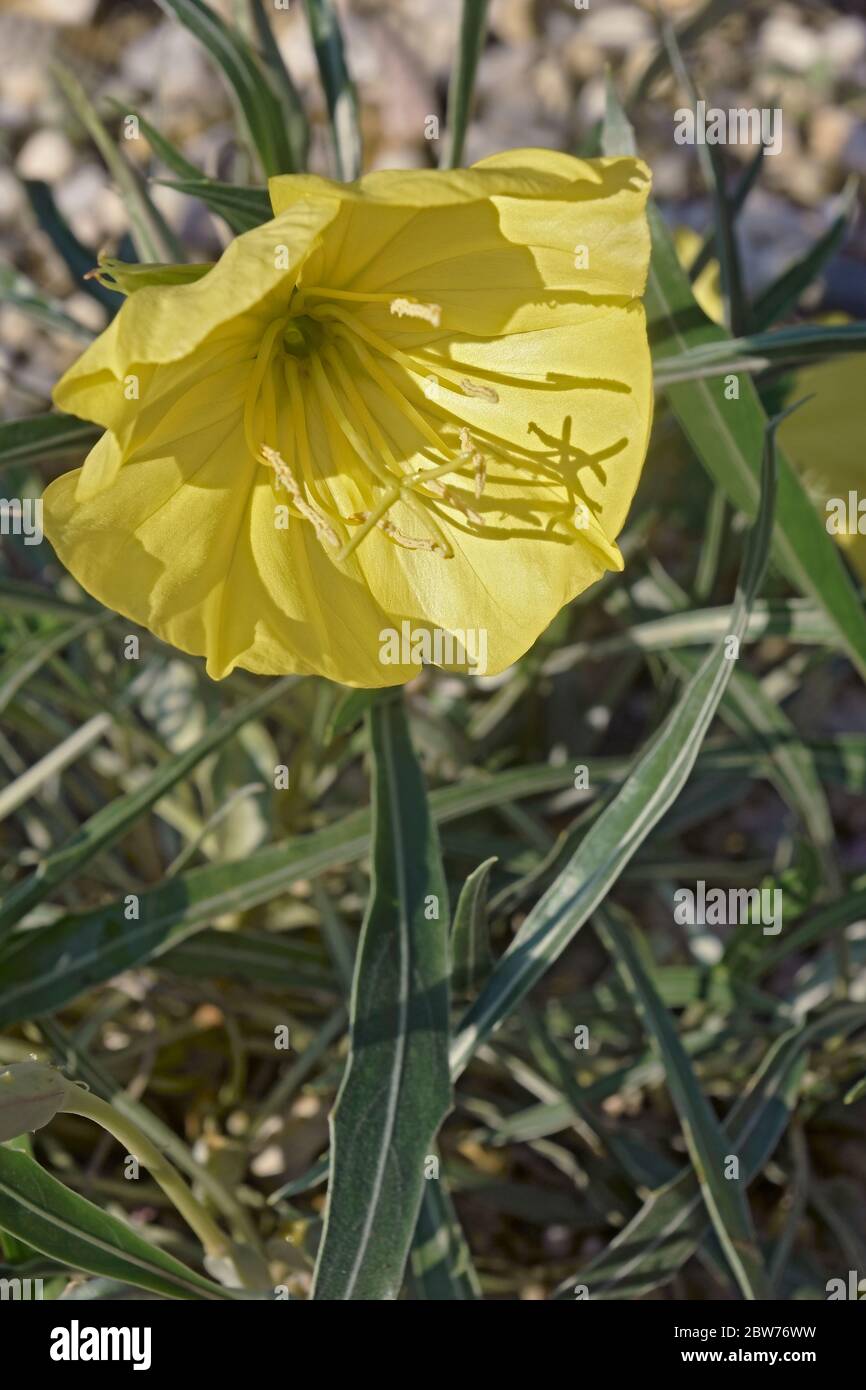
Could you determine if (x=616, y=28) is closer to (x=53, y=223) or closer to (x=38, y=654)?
(x=53, y=223)

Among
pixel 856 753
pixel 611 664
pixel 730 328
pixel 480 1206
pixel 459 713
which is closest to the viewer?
pixel 730 328

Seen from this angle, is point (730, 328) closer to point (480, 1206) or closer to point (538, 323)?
point (538, 323)

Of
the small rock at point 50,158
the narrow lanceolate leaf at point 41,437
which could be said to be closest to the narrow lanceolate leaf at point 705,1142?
the narrow lanceolate leaf at point 41,437

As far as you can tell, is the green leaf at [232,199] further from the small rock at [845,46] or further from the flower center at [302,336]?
the small rock at [845,46]

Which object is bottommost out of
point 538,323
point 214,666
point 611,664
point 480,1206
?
point 480,1206

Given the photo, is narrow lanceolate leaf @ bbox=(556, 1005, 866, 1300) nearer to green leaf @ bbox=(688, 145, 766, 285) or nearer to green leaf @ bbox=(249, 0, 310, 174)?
green leaf @ bbox=(688, 145, 766, 285)
